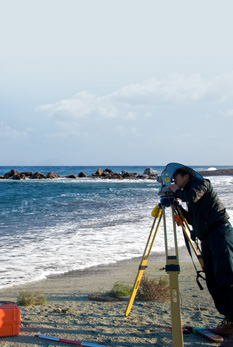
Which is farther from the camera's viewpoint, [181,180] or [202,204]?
[181,180]

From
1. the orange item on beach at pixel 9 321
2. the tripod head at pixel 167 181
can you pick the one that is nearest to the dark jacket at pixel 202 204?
the tripod head at pixel 167 181

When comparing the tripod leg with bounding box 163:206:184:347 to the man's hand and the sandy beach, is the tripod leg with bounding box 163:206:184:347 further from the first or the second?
the man's hand

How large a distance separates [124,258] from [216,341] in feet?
15.8

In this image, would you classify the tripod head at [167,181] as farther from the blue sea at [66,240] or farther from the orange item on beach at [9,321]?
the blue sea at [66,240]

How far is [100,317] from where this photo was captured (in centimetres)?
453

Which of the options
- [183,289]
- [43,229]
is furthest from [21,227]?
[183,289]

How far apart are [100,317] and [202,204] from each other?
1971mm

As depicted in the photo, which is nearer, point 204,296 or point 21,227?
point 204,296

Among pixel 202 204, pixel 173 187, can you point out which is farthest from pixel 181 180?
pixel 202 204

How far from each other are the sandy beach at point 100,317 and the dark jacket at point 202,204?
4.05 feet

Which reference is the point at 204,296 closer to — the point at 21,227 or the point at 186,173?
the point at 186,173

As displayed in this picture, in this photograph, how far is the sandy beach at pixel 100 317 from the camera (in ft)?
12.6

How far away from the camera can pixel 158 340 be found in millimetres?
3848

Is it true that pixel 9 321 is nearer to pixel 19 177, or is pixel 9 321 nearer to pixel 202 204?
pixel 202 204
